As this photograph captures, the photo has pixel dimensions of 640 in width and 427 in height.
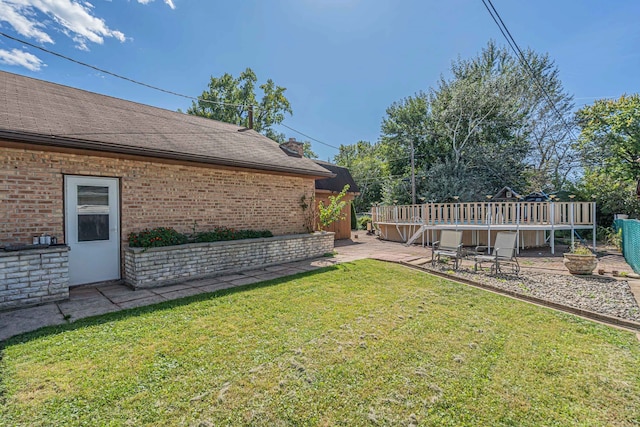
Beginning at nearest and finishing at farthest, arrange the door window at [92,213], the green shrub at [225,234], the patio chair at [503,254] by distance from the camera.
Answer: the door window at [92,213] → the green shrub at [225,234] → the patio chair at [503,254]

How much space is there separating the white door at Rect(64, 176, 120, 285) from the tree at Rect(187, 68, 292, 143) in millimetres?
22568

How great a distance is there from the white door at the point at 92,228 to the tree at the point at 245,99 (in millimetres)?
22568

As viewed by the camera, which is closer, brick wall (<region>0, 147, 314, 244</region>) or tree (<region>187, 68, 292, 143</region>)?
brick wall (<region>0, 147, 314, 244</region>)

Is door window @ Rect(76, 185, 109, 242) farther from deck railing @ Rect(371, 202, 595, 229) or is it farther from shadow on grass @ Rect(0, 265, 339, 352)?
deck railing @ Rect(371, 202, 595, 229)

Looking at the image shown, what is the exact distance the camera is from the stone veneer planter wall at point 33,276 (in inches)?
177

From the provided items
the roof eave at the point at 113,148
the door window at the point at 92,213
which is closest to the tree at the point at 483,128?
the roof eave at the point at 113,148

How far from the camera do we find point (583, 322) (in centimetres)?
423

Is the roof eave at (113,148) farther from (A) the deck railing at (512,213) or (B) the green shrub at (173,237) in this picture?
(A) the deck railing at (512,213)

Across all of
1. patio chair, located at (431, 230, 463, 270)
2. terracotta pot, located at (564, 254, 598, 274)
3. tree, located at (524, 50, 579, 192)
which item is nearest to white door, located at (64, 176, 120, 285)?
patio chair, located at (431, 230, 463, 270)

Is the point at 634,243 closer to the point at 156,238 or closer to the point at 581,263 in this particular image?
the point at 581,263

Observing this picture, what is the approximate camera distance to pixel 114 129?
6430 millimetres

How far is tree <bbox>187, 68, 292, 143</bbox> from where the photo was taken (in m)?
27.0

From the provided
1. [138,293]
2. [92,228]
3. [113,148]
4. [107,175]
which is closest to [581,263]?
[138,293]

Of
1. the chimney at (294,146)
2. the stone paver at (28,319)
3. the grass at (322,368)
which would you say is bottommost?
the grass at (322,368)
